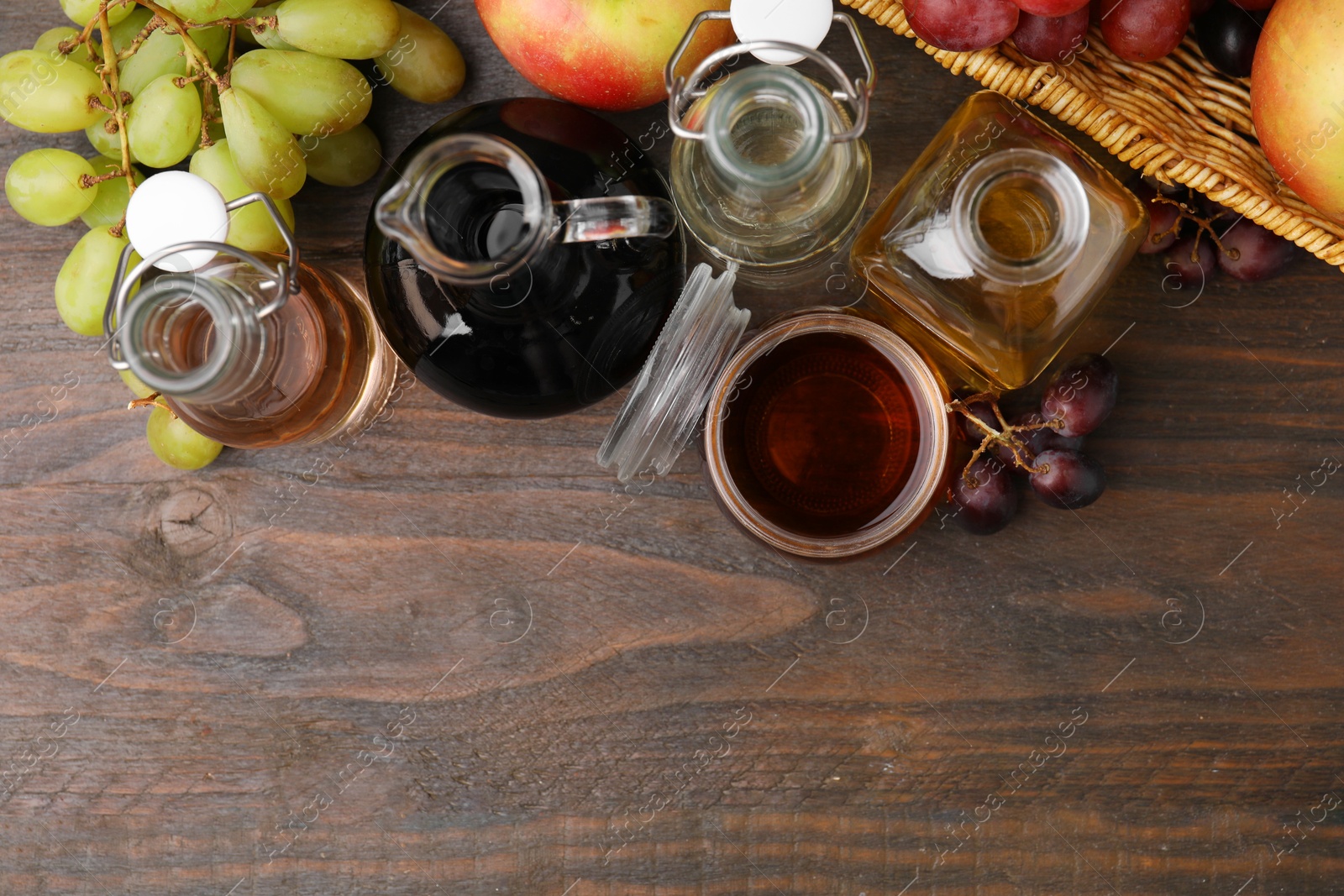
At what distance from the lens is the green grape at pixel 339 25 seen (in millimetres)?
664

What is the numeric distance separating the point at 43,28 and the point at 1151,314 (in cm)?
98

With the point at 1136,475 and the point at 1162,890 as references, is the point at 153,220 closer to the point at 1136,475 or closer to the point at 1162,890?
the point at 1136,475

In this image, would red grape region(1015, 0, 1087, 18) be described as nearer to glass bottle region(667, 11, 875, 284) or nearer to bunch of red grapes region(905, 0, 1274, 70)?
bunch of red grapes region(905, 0, 1274, 70)

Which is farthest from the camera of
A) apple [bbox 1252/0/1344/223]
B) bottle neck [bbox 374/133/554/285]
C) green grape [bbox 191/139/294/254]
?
green grape [bbox 191/139/294/254]

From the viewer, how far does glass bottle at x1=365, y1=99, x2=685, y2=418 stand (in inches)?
18.8

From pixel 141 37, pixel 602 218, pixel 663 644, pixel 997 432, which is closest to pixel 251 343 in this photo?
pixel 602 218

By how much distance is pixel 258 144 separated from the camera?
0.66 metres

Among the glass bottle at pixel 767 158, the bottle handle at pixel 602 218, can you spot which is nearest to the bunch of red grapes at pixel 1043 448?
the glass bottle at pixel 767 158

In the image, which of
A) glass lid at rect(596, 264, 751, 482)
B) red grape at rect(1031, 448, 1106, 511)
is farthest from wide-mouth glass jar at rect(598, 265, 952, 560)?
red grape at rect(1031, 448, 1106, 511)

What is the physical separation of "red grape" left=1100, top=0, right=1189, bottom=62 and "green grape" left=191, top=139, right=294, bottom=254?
620 mm

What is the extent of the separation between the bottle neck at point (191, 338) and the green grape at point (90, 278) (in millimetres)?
183

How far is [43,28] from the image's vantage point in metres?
0.79

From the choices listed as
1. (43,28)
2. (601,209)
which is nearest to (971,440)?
(601,209)

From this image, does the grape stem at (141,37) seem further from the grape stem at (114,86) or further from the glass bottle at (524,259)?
the glass bottle at (524,259)
